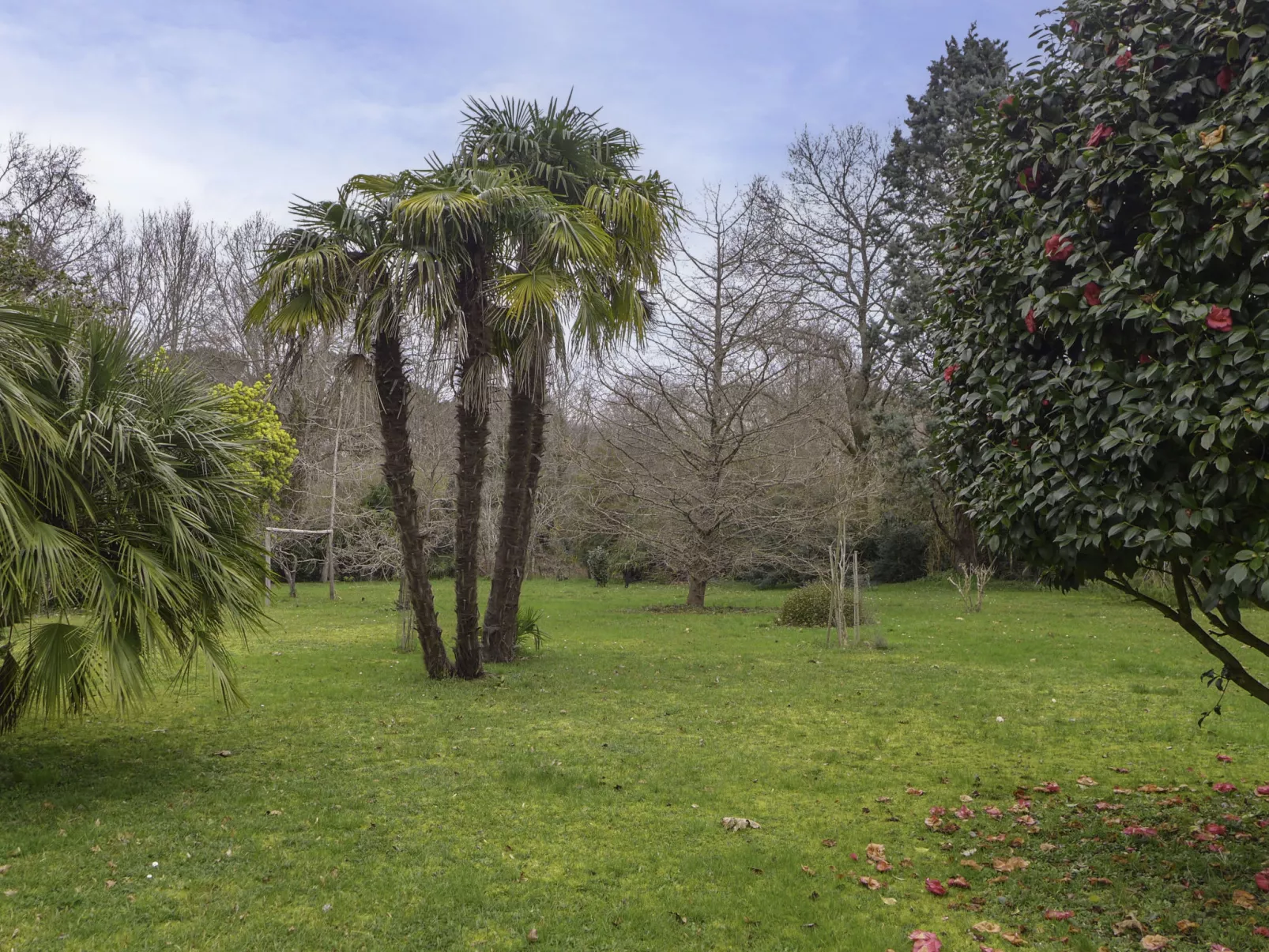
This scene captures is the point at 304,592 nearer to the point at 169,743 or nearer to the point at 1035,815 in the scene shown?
the point at 169,743

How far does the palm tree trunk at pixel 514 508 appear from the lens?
10766 millimetres

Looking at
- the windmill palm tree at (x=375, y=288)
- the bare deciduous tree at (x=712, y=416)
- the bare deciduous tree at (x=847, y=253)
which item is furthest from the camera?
the bare deciduous tree at (x=847, y=253)

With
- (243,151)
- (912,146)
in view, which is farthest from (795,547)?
(243,151)

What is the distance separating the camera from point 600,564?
29328mm

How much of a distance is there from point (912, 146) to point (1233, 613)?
26.4 m

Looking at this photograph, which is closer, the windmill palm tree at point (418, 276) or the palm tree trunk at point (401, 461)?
the windmill palm tree at point (418, 276)

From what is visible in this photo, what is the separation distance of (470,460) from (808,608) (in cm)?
892

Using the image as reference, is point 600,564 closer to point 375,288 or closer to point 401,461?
point 401,461

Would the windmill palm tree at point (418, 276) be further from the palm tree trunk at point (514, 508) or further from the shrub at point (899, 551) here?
the shrub at point (899, 551)

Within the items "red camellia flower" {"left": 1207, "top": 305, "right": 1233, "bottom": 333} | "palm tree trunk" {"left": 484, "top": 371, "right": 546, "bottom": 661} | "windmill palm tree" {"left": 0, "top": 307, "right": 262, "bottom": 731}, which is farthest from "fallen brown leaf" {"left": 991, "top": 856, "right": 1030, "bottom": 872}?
"palm tree trunk" {"left": 484, "top": 371, "right": 546, "bottom": 661}

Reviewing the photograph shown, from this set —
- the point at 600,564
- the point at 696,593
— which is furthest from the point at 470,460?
the point at 600,564

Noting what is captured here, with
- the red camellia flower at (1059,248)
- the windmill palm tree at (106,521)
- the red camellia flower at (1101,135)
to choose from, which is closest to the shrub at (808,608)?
the windmill palm tree at (106,521)

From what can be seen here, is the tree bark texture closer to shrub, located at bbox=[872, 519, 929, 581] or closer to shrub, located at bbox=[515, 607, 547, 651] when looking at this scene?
shrub, located at bbox=[515, 607, 547, 651]

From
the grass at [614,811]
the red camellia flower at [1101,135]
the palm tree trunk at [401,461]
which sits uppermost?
the red camellia flower at [1101,135]
